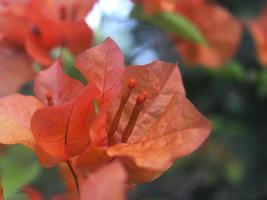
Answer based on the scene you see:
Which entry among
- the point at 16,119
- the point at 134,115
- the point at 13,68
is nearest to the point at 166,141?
the point at 134,115

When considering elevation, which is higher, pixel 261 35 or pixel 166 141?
pixel 166 141

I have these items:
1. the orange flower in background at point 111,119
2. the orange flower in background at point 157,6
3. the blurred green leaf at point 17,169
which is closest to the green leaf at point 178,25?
the orange flower in background at point 157,6

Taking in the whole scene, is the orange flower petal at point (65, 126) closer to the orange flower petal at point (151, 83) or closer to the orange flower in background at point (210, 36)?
the orange flower petal at point (151, 83)

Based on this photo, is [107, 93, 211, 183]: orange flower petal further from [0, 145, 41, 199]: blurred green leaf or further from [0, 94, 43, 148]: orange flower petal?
[0, 145, 41, 199]: blurred green leaf

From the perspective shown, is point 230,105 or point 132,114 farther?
point 230,105

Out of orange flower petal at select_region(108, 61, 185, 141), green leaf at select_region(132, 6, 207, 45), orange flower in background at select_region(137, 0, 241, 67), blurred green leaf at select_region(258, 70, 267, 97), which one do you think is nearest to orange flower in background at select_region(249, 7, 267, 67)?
blurred green leaf at select_region(258, 70, 267, 97)

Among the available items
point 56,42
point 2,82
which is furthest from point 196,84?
point 2,82

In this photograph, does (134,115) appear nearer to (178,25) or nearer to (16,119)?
(16,119)
